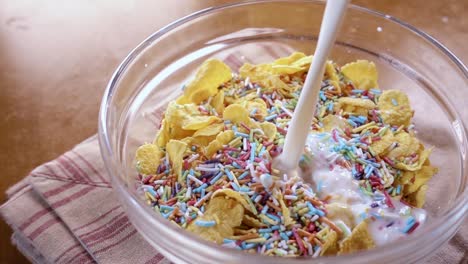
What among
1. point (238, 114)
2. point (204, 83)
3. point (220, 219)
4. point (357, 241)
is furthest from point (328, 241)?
point (204, 83)

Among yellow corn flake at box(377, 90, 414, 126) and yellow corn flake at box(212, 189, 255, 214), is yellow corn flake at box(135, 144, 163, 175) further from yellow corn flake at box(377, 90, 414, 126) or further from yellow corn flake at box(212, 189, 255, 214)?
yellow corn flake at box(377, 90, 414, 126)

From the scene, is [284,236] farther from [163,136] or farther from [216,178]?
[163,136]

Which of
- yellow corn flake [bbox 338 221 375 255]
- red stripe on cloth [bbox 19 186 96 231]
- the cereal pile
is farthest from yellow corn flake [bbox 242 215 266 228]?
red stripe on cloth [bbox 19 186 96 231]

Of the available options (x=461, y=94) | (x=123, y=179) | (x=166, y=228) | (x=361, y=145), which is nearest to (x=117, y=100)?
(x=123, y=179)

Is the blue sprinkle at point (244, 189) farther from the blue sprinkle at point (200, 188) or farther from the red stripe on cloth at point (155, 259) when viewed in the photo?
the red stripe on cloth at point (155, 259)

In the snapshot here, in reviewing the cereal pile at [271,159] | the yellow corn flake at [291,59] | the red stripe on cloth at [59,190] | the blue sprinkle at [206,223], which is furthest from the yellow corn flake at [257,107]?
the red stripe on cloth at [59,190]
